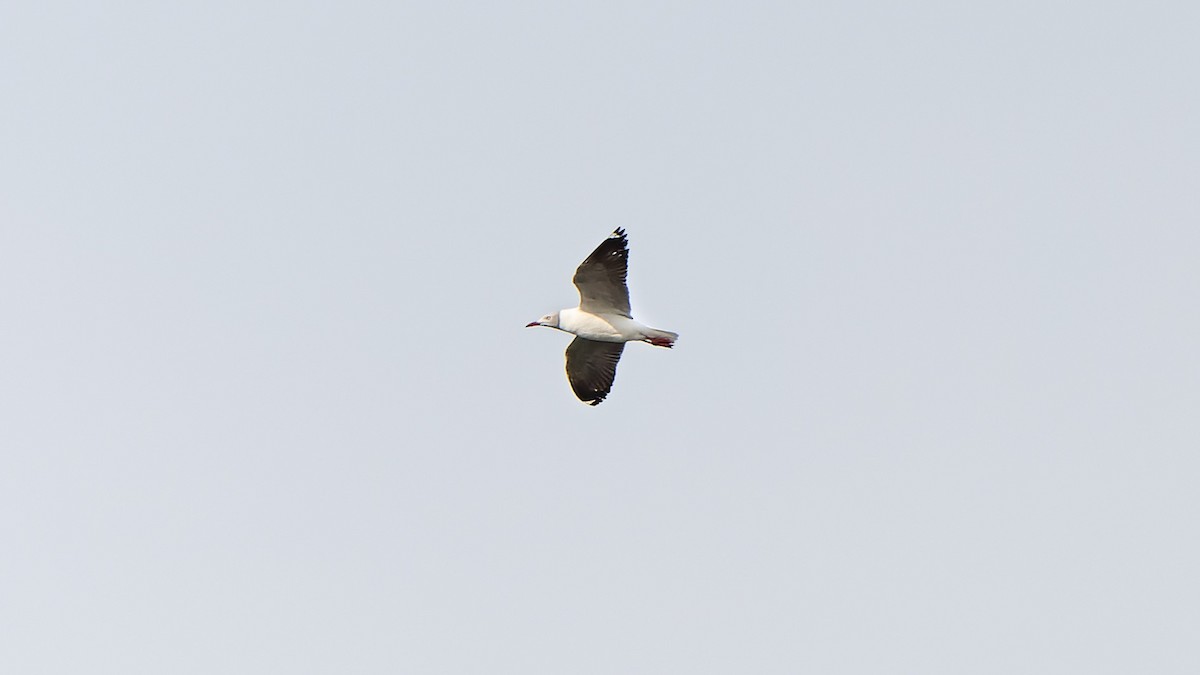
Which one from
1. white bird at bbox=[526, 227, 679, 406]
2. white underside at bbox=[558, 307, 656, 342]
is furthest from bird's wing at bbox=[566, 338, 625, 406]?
white underside at bbox=[558, 307, 656, 342]

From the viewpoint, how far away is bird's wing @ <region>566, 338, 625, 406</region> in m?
58.7

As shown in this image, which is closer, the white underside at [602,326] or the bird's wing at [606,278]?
the bird's wing at [606,278]

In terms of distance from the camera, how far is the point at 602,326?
56.3 metres

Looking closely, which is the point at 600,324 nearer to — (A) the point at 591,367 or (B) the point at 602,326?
(B) the point at 602,326

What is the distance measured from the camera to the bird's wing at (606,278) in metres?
53.7

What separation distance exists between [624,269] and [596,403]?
20.9ft

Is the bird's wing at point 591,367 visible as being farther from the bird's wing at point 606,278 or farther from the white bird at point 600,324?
the bird's wing at point 606,278

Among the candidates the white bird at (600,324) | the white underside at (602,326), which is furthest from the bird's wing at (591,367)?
the white underside at (602,326)

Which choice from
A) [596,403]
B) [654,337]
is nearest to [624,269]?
[654,337]

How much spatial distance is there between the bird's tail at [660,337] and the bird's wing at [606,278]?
0.92 metres

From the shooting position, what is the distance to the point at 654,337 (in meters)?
55.6

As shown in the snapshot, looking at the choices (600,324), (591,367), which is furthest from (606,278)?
(591,367)

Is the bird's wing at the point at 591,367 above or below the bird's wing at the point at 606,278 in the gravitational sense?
below

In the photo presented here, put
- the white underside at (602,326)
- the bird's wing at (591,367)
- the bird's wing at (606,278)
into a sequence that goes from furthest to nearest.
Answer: the bird's wing at (591,367)
the white underside at (602,326)
the bird's wing at (606,278)
